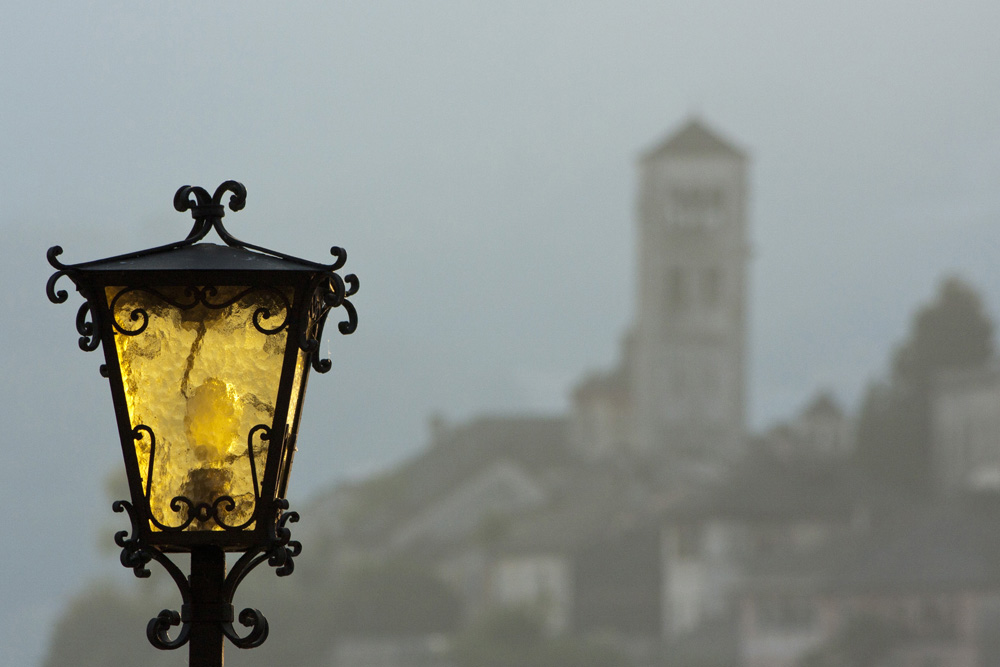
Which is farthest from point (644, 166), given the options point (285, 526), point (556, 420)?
point (285, 526)

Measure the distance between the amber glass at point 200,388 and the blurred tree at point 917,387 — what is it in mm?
64740

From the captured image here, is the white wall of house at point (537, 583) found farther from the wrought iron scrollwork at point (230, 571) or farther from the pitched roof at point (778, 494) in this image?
the wrought iron scrollwork at point (230, 571)

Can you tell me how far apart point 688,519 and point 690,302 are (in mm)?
13354

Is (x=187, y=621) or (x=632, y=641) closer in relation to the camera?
(x=187, y=621)

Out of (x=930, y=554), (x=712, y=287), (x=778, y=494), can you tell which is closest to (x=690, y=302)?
(x=712, y=287)

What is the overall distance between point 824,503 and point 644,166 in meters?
17.9

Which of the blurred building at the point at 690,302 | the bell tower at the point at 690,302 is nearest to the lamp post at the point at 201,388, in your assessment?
the blurred building at the point at 690,302

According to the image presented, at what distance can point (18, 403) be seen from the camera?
73.2m

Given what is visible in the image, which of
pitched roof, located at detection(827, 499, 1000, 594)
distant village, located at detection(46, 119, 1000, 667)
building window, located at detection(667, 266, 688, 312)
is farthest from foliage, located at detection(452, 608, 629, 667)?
building window, located at detection(667, 266, 688, 312)

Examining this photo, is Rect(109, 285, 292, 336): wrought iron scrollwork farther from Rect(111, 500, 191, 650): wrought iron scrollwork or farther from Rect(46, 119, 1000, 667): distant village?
Rect(46, 119, 1000, 667): distant village

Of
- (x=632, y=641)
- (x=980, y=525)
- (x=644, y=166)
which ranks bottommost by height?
(x=632, y=641)

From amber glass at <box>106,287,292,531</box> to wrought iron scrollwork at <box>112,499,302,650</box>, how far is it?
5cm

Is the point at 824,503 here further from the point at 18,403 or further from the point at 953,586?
the point at 18,403

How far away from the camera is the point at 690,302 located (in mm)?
72250
